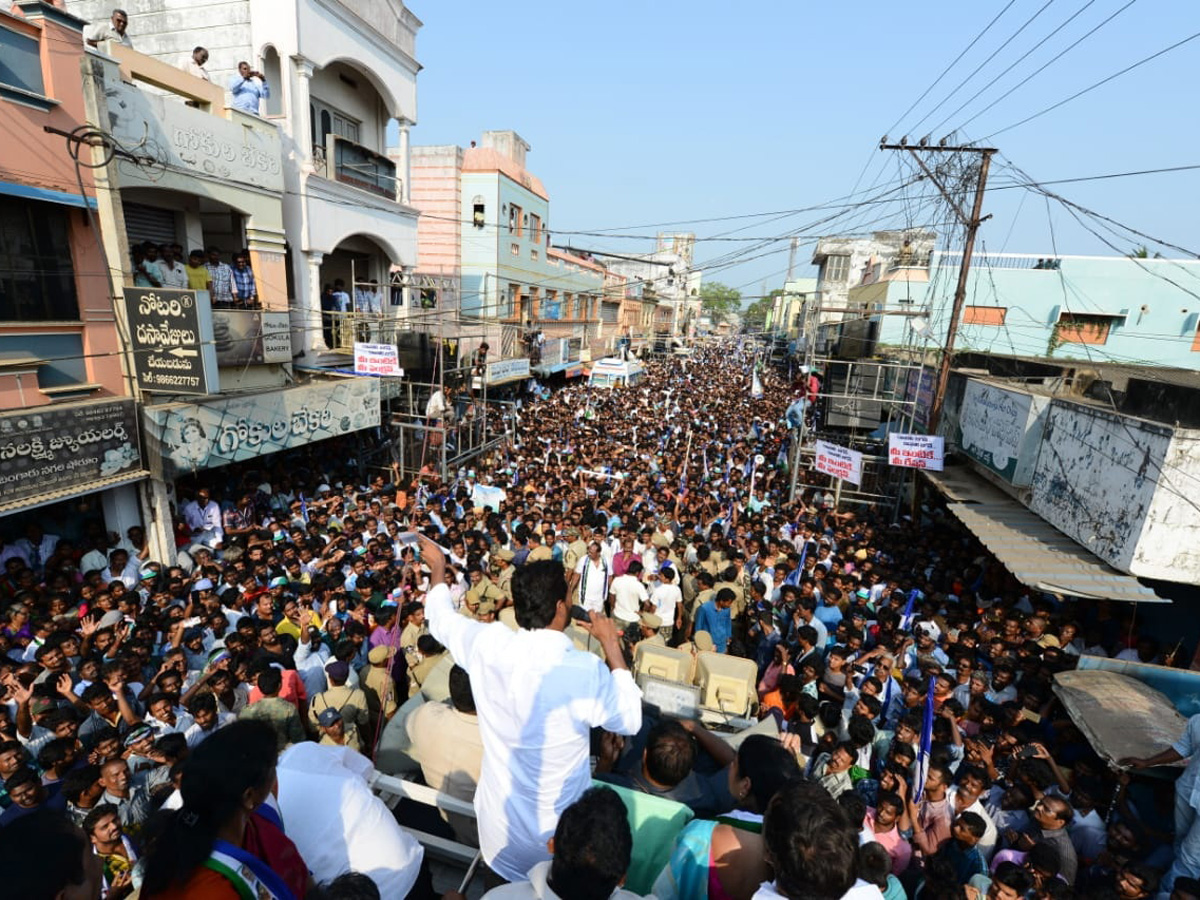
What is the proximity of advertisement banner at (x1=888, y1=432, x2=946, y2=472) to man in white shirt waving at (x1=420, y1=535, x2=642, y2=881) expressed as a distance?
930cm

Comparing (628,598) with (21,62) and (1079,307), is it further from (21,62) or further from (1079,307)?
(1079,307)

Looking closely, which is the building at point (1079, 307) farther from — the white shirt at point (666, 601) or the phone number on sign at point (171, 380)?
the phone number on sign at point (171, 380)

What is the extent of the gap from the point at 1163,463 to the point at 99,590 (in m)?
11.3

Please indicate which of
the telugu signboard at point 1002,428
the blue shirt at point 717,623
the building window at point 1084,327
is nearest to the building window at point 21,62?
the blue shirt at point 717,623

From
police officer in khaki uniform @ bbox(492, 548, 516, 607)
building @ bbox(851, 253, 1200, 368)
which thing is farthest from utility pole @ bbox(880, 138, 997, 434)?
police officer in khaki uniform @ bbox(492, 548, 516, 607)

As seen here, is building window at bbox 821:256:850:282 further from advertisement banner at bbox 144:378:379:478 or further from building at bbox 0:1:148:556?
building at bbox 0:1:148:556

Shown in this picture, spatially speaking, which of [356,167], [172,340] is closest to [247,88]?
[356,167]

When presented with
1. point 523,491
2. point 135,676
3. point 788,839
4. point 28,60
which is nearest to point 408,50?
point 28,60

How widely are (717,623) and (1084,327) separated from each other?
20.3m

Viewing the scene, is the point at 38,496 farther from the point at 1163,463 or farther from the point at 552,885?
the point at 1163,463

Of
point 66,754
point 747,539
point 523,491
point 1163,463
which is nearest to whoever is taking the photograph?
point 66,754

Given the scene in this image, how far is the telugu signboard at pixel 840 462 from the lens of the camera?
34.4 ft

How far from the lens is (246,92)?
1089 centimetres

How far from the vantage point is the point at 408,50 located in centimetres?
1562
